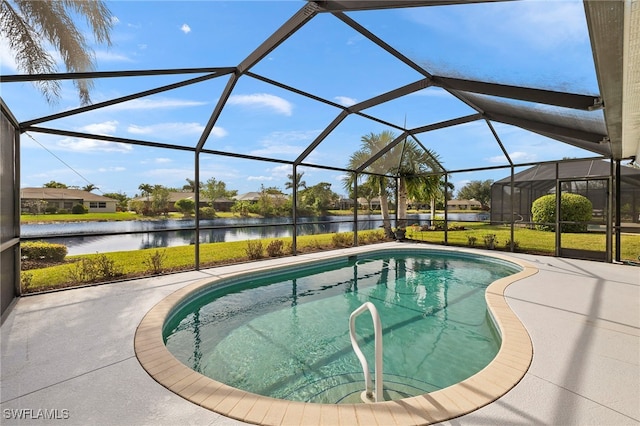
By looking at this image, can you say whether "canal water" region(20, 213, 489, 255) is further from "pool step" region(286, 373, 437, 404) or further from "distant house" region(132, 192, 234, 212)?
"pool step" region(286, 373, 437, 404)

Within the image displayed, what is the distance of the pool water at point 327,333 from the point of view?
2984 mm

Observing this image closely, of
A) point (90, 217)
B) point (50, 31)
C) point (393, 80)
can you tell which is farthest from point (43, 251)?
point (393, 80)

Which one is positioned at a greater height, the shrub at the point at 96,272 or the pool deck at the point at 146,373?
the shrub at the point at 96,272

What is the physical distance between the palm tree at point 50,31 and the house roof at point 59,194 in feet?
20.5

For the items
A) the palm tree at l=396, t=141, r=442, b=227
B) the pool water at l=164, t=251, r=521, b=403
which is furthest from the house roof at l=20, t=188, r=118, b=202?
the palm tree at l=396, t=141, r=442, b=227

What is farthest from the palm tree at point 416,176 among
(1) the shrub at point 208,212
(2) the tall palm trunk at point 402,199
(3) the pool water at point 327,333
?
(1) the shrub at point 208,212

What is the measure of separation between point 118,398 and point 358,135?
356 inches

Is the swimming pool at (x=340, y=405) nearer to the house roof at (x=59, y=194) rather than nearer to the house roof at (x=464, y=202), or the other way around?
the house roof at (x=59, y=194)

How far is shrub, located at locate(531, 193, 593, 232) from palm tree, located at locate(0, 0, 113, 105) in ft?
34.6

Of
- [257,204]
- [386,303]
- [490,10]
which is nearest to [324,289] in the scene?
[386,303]

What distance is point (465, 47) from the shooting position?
3.91m

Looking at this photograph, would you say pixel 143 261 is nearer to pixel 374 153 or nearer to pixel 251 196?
pixel 374 153

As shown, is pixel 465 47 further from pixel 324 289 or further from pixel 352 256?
pixel 352 256

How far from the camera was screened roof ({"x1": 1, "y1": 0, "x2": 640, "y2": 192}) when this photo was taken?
3.12 meters
